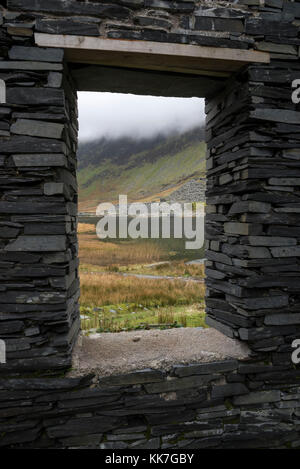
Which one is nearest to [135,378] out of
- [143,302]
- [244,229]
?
[244,229]

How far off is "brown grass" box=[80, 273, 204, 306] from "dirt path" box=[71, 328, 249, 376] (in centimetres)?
403

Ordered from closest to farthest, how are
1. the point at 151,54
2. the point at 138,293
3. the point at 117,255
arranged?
the point at 151,54, the point at 138,293, the point at 117,255

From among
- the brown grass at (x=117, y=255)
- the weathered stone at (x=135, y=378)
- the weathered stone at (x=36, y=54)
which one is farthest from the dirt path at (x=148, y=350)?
the brown grass at (x=117, y=255)

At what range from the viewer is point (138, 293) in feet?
27.2

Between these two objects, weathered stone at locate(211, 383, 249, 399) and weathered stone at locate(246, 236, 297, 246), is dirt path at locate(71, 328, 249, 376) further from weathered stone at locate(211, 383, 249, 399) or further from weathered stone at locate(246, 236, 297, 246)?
weathered stone at locate(246, 236, 297, 246)

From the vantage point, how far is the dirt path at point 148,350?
2939 mm

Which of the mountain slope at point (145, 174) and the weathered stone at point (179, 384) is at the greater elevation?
the mountain slope at point (145, 174)

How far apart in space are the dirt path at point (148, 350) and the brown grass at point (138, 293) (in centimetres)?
403

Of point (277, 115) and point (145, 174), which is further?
point (145, 174)

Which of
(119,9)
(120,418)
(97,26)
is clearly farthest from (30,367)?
(119,9)

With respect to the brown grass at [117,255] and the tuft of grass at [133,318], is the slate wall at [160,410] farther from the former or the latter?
the brown grass at [117,255]

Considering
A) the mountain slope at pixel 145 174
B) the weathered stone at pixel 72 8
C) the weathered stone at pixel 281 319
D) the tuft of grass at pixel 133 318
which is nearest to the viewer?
the weathered stone at pixel 72 8

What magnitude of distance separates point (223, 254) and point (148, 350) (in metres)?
1.34
